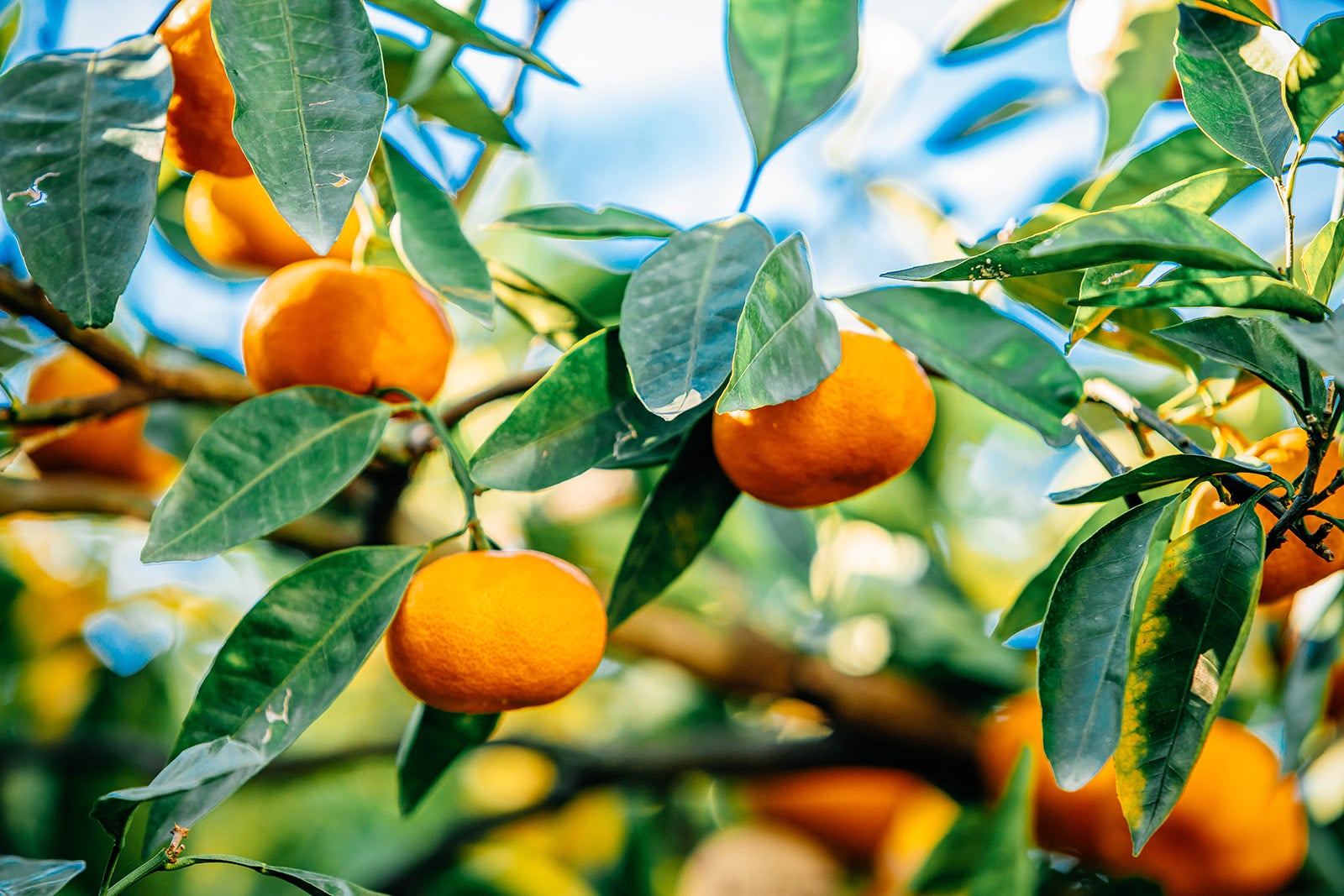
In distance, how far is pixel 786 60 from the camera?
609mm

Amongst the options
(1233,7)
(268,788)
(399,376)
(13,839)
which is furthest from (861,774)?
(13,839)

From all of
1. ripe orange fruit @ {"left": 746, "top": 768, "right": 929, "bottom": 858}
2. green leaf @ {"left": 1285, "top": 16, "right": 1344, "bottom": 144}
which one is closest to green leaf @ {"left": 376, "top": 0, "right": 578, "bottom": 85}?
green leaf @ {"left": 1285, "top": 16, "right": 1344, "bottom": 144}

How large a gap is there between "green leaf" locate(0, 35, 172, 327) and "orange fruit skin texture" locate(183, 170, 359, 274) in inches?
6.4

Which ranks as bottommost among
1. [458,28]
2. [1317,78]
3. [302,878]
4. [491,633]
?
[302,878]

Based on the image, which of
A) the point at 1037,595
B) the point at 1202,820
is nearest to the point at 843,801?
the point at 1202,820

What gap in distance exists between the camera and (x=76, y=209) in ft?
1.42

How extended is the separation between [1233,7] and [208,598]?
142 cm

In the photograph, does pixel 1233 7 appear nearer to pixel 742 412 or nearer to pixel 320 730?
pixel 742 412

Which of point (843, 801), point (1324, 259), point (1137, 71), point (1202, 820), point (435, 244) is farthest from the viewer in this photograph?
point (843, 801)

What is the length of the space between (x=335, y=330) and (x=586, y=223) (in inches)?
6.3

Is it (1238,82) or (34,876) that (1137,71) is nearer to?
(1238,82)

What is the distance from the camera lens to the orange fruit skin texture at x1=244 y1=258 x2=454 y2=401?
22.0 inches

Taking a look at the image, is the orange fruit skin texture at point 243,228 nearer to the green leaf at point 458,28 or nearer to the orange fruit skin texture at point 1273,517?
the green leaf at point 458,28

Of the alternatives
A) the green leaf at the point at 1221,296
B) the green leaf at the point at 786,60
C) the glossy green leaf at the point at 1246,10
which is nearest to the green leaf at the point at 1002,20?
the green leaf at the point at 786,60
